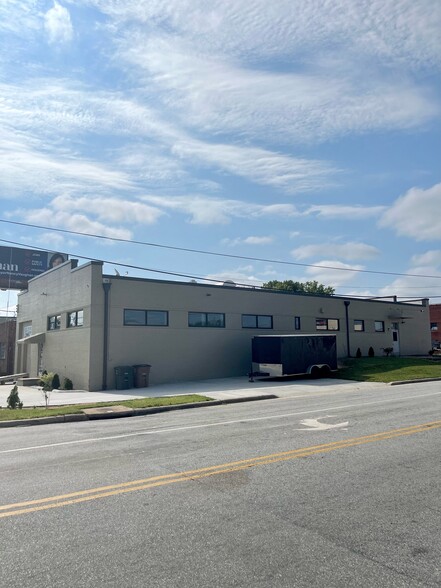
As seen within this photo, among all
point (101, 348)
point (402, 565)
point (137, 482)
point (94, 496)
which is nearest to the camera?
point (402, 565)

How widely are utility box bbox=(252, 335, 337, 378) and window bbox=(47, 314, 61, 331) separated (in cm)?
1071

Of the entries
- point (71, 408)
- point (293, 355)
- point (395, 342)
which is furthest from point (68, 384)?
point (395, 342)

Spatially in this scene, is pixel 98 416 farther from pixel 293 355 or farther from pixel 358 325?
pixel 358 325

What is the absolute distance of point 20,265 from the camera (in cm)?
5050

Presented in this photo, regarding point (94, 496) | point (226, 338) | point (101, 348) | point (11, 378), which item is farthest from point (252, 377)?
point (94, 496)

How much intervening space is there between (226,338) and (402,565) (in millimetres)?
22221

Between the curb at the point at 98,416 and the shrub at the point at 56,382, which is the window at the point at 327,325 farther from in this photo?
the curb at the point at 98,416

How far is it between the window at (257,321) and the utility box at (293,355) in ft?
7.48

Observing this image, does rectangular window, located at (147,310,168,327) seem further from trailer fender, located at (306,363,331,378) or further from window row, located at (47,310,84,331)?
Answer: trailer fender, located at (306,363,331,378)

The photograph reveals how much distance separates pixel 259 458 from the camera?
7.50 meters

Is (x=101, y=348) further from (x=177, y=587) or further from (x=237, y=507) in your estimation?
(x=177, y=587)

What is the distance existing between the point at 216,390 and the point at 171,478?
533 inches

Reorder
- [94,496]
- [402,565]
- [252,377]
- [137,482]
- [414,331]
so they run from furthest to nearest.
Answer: [414,331] → [252,377] → [137,482] → [94,496] → [402,565]

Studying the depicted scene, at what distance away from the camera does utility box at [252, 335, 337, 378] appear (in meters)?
23.8
